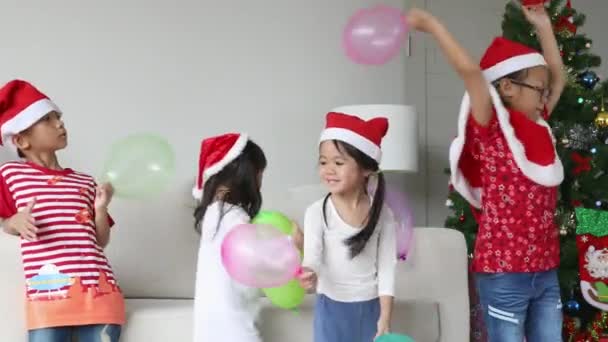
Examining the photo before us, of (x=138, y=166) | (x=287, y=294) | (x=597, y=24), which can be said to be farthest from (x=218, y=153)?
(x=597, y=24)

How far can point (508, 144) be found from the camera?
2146 millimetres

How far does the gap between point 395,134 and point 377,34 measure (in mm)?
1620

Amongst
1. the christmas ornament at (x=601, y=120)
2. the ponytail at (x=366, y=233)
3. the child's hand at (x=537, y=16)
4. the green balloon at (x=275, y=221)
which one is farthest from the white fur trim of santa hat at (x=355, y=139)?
the christmas ornament at (x=601, y=120)

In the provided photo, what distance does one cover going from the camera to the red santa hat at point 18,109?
246 centimetres

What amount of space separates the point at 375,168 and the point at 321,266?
1.02 ft

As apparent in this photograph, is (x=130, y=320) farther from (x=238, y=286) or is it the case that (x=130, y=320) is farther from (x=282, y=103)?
(x=282, y=103)

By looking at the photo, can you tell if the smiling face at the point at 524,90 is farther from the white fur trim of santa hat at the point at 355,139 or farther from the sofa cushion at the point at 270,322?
the sofa cushion at the point at 270,322

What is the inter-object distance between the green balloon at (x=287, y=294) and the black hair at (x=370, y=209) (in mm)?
276

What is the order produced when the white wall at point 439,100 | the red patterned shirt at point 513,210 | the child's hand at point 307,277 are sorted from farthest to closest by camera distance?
the white wall at point 439,100
the red patterned shirt at point 513,210
the child's hand at point 307,277

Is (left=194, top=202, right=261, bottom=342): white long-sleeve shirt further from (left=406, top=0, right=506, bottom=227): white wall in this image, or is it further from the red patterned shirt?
(left=406, top=0, right=506, bottom=227): white wall

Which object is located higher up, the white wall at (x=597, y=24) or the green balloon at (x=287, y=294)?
the white wall at (x=597, y=24)

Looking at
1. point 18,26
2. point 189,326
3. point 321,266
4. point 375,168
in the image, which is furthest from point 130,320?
point 18,26

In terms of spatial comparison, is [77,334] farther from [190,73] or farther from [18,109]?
[190,73]

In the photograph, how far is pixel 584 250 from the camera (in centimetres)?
298
